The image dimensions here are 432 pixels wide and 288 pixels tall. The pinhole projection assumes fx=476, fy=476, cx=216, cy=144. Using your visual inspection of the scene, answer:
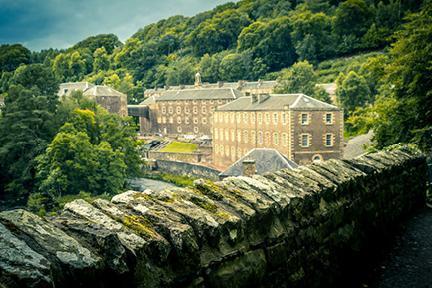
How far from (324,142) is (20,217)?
163 feet

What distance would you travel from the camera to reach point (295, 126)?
163ft

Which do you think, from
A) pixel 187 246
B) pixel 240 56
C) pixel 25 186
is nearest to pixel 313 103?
pixel 25 186

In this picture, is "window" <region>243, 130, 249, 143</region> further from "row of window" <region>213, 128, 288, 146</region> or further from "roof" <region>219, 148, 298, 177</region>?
"roof" <region>219, 148, 298, 177</region>

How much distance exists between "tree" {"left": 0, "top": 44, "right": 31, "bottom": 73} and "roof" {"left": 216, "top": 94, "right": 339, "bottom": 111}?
9060cm

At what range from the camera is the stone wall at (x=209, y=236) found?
2.69 m

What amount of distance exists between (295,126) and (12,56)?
105440 millimetres

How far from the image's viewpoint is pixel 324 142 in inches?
2000

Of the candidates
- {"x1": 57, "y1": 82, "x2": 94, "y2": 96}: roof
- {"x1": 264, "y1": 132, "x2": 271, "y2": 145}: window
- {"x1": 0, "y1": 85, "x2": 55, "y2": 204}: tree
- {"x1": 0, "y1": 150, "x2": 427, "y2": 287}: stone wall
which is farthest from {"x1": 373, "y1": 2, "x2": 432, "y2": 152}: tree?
{"x1": 57, "y1": 82, "x2": 94, "y2": 96}: roof

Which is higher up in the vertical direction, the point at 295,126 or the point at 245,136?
the point at 295,126

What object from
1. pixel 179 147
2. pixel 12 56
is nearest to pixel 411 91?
pixel 179 147

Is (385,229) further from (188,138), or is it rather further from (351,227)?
(188,138)

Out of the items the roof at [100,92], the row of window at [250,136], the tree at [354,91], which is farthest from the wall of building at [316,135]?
the roof at [100,92]

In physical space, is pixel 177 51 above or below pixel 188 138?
above

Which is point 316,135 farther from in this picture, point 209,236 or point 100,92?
point 100,92
